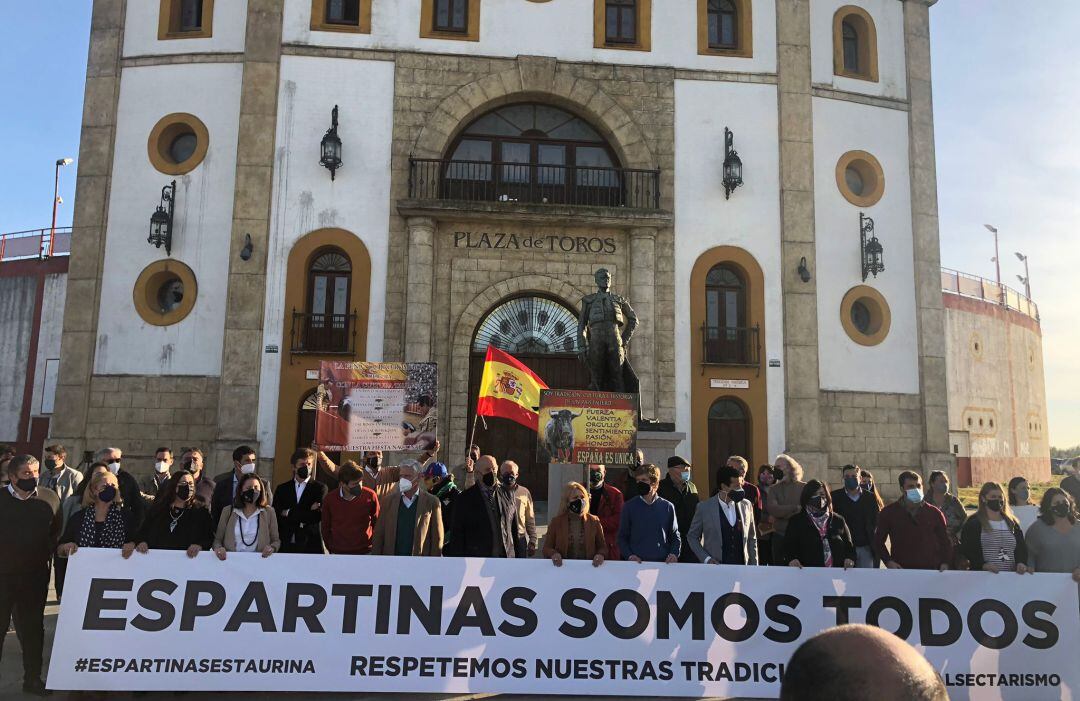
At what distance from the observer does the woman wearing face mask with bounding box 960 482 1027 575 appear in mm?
6832

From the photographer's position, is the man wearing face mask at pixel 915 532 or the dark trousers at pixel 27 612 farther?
the man wearing face mask at pixel 915 532

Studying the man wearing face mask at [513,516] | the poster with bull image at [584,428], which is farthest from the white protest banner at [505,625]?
the poster with bull image at [584,428]

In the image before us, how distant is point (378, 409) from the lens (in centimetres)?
1055

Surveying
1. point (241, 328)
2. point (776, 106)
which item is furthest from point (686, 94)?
→ point (241, 328)

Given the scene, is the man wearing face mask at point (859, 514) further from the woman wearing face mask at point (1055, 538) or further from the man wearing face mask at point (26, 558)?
the man wearing face mask at point (26, 558)

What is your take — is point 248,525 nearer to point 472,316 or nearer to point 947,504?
point 947,504

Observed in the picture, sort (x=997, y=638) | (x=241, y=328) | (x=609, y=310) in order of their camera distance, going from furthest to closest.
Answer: (x=241, y=328), (x=609, y=310), (x=997, y=638)

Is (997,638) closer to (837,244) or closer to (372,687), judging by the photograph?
(372,687)

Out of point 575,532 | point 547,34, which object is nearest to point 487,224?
point 547,34

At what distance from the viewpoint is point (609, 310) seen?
12.6 m

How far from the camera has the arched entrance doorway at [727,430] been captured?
1858 centimetres

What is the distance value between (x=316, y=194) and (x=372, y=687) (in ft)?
47.5

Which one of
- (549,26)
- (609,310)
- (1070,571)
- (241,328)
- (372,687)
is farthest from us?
(549,26)

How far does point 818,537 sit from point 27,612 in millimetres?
6481
